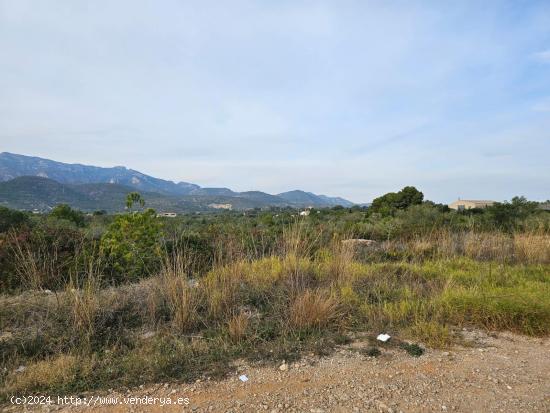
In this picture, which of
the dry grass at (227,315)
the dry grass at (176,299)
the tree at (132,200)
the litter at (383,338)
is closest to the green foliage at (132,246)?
the tree at (132,200)

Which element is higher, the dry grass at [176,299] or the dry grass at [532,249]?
the dry grass at [532,249]

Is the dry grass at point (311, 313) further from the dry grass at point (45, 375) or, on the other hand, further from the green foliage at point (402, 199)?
the green foliage at point (402, 199)

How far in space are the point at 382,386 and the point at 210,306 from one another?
2.16 m

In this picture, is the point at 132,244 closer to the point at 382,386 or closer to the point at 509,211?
the point at 382,386

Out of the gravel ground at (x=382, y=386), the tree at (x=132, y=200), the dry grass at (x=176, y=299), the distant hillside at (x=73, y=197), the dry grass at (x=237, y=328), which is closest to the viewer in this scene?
the gravel ground at (x=382, y=386)

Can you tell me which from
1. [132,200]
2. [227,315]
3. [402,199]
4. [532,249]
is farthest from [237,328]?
[402,199]

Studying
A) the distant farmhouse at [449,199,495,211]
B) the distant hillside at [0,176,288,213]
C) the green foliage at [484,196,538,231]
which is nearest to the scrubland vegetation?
the green foliage at [484,196,538,231]

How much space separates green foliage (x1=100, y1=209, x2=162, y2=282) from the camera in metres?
5.71

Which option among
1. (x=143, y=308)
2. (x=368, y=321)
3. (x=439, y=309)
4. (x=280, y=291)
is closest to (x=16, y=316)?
(x=143, y=308)

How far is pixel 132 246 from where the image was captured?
579 cm

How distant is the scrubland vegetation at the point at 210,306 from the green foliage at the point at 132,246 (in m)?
0.02

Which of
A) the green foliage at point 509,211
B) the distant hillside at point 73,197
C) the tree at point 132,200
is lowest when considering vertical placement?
the distant hillside at point 73,197

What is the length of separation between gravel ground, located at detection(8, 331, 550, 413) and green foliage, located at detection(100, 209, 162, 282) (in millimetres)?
3087

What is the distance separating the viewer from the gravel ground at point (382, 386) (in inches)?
103
